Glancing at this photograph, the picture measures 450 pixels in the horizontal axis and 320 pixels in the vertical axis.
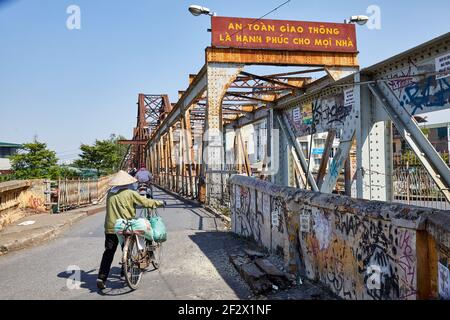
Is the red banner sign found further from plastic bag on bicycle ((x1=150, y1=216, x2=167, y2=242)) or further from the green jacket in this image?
the green jacket

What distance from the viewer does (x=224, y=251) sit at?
7.96 meters

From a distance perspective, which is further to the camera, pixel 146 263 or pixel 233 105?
pixel 233 105

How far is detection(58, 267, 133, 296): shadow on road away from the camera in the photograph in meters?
5.56

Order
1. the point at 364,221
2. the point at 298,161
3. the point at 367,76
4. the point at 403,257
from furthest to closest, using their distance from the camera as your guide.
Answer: the point at 298,161
the point at 367,76
the point at 364,221
the point at 403,257

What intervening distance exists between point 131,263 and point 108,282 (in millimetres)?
675

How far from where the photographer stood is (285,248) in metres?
6.04

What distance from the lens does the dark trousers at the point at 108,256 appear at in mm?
5629

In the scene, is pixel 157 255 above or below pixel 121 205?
below

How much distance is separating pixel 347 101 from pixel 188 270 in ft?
14.9

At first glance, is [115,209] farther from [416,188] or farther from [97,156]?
[97,156]

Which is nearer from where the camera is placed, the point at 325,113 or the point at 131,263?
the point at 131,263

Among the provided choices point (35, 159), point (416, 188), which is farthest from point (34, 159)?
point (416, 188)
